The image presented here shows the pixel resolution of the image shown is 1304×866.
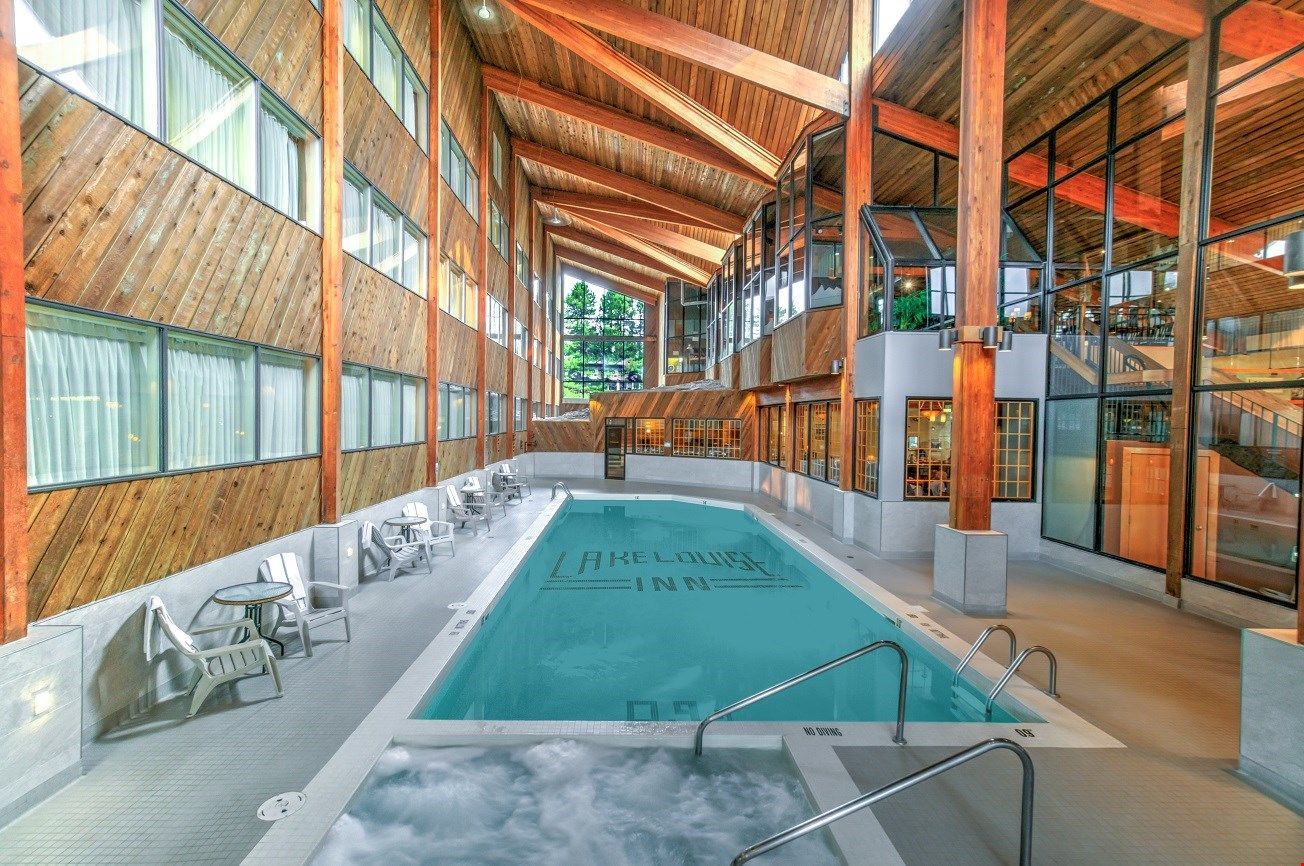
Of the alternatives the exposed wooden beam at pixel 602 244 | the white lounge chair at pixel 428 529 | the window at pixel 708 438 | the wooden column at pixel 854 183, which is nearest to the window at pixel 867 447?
the wooden column at pixel 854 183

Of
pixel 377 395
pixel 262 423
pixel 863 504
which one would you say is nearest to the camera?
pixel 262 423

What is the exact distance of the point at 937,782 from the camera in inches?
133

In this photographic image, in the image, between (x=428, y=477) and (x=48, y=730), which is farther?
(x=428, y=477)

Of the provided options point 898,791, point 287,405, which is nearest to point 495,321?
point 287,405

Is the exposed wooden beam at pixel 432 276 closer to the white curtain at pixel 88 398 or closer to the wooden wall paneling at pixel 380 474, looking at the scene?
the wooden wall paneling at pixel 380 474

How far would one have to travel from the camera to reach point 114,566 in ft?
12.8

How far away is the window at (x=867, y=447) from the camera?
363 inches

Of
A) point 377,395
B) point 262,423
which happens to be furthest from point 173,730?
point 377,395

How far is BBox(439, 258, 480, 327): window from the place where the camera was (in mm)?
11570

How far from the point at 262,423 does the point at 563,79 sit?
10582 millimetres

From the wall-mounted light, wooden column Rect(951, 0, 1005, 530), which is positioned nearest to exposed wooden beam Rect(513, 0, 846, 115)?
wooden column Rect(951, 0, 1005, 530)

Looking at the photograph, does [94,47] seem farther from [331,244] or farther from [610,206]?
[610,206]

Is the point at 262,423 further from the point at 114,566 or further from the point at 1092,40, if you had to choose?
the point at 1092,40

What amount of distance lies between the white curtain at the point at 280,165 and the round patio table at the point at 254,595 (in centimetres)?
360
